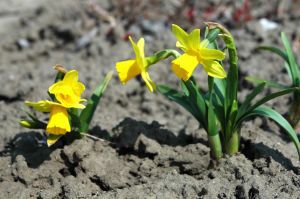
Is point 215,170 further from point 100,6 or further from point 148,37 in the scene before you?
point 100,6

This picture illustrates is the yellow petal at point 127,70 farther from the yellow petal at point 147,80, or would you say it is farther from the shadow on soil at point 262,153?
the shadow on soil at point 262,153

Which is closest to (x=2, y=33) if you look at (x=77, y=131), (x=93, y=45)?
(x=93, y=45)

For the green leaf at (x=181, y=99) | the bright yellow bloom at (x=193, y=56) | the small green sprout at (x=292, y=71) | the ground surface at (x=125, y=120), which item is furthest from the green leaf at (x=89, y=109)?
the small green sprout at (x=292, y=71)

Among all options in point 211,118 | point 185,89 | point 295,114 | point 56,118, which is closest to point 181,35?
point 185,89

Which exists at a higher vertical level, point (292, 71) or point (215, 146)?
point (292, 71)

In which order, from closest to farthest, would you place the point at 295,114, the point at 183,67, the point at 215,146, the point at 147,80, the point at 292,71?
the point at 183,67 → the point at 147,80 → the point at 215,146 → the point at 292,71 → the point at 295,114

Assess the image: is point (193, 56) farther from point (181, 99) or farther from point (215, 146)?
point (215, 146)

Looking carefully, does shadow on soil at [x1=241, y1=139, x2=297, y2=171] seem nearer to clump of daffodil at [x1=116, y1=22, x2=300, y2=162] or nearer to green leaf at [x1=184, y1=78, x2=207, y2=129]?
clump of daffodil at [x1=116, y1=22, x2=300, y2=162]
